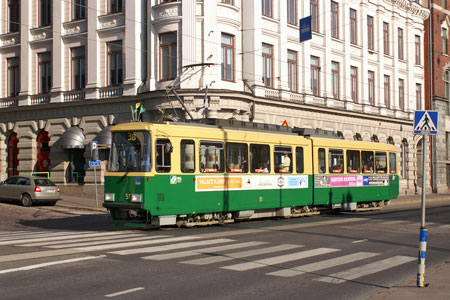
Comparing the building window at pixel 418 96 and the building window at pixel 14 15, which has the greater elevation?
the building window at pixel 14 15

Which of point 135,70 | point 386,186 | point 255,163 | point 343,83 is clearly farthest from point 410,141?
point 255,163

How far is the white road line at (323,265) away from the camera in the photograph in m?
9.98

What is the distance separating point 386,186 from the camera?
2802 centimetres

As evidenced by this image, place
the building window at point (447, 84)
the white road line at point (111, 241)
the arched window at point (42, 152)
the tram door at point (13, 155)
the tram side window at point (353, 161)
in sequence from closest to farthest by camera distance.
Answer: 1. the white road line at point (111, 241)
2. the tram side window at point (353, 161)
3. the arched window at point (42, 152)
4. the tram door at point (13, 155)
5. the building window at point (447, 84)

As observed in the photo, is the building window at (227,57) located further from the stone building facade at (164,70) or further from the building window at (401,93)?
the building window at (401,93)

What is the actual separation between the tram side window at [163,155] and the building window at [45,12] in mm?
22421

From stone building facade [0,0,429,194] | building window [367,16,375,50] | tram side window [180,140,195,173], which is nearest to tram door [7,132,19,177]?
stone building facade [0,0,429,194]

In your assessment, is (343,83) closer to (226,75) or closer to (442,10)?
(226,75)

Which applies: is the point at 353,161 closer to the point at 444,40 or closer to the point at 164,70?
the point at 164,70

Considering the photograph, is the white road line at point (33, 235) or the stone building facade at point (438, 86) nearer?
the white road line at point (33, 235)

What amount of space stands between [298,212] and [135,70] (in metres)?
13.6

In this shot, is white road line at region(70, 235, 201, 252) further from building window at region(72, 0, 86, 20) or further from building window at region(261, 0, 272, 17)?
building window at region(72, 0, 86, 20)

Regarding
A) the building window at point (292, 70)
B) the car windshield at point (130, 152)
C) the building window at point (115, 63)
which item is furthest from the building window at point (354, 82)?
the car windshield at point (130, 152)

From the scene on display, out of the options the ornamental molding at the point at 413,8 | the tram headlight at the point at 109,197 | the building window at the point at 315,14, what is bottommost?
the tram headlight at the point at 109,197
